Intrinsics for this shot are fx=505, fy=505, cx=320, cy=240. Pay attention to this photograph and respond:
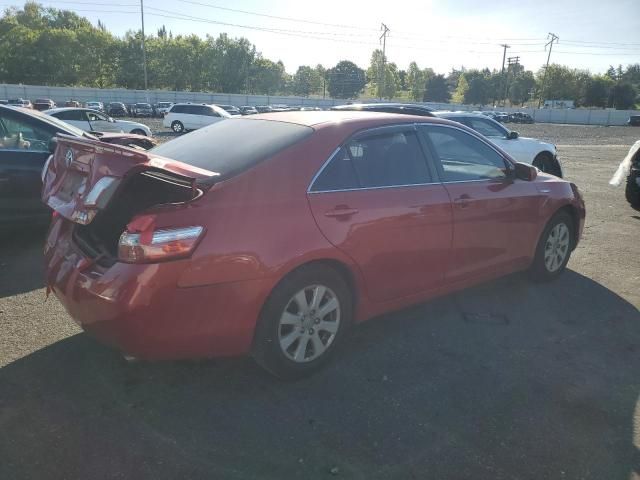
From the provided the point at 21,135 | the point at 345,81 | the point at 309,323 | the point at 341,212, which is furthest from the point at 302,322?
the point at 345,81

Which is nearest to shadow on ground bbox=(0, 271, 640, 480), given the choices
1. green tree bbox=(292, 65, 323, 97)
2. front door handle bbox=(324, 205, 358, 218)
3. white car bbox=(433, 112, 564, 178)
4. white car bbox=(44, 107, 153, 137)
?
front door handle bbox=(324, 205, 358, 218)

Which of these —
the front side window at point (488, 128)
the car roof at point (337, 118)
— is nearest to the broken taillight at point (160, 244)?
the car roof at point (337, 118)

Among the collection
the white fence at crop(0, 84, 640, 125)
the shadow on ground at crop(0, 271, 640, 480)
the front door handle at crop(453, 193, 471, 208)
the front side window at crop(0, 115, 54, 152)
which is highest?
the white fence at crop(0, 84, 640, 125)

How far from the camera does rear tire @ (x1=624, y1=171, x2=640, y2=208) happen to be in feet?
28.1

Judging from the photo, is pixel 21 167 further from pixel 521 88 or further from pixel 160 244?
pixel 521 88

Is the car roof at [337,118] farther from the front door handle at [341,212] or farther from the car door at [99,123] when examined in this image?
the car door at [99,123]

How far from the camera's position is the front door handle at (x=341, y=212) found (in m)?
3.12

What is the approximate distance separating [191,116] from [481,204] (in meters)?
28.3

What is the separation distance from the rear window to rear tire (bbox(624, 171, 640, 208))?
753 cm

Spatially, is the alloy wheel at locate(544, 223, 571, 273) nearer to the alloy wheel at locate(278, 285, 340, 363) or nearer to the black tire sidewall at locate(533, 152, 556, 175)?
the alloy wheel at locate(278, 285, 340, 363)

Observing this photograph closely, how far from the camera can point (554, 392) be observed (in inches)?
123

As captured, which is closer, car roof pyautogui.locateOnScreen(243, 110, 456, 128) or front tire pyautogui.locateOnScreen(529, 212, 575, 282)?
car roof pyautogui.locateOnScreen(243, 110, 456, 128)

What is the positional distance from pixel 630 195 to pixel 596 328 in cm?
578

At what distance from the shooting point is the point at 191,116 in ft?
98.2
